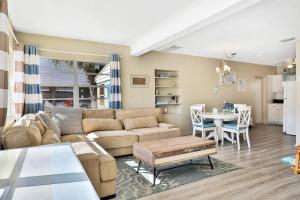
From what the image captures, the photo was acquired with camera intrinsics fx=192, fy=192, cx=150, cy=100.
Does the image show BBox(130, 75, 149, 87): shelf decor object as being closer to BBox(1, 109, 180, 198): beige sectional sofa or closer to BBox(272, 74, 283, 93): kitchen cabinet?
BBox(1, 109, 180, 198): beige sectional sofa

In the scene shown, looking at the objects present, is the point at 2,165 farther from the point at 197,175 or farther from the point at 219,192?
the point at 197,175

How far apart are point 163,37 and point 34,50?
2616 mm

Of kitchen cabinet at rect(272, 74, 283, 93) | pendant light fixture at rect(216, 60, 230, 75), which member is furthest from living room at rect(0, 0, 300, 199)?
kitchen cabinet at rect(272, 74, 283, 93)

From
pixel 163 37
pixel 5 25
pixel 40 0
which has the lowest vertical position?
pixel 5 25

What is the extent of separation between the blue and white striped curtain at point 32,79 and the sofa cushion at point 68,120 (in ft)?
1.45

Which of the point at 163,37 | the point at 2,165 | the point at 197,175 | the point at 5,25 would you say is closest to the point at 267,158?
the point at 197,175

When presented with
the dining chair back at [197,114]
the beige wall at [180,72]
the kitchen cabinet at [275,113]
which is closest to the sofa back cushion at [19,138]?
the beige wall at [180,72]

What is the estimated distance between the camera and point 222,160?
3.51m

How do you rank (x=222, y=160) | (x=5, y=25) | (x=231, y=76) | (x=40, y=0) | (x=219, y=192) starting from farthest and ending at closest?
(x=231, y=76), (x=222, y=160), (x=40, y=0), (x=219, y=192), (x=5, y=25)

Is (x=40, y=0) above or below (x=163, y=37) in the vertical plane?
above

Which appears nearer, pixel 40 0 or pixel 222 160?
pixel 40 0

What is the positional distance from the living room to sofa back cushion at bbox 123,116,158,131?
2 cm

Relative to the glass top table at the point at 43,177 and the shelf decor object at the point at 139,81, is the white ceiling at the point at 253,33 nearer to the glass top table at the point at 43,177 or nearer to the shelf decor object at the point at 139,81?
the shelf decor object at the point at 139,81

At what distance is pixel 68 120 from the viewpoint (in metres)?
3.84
